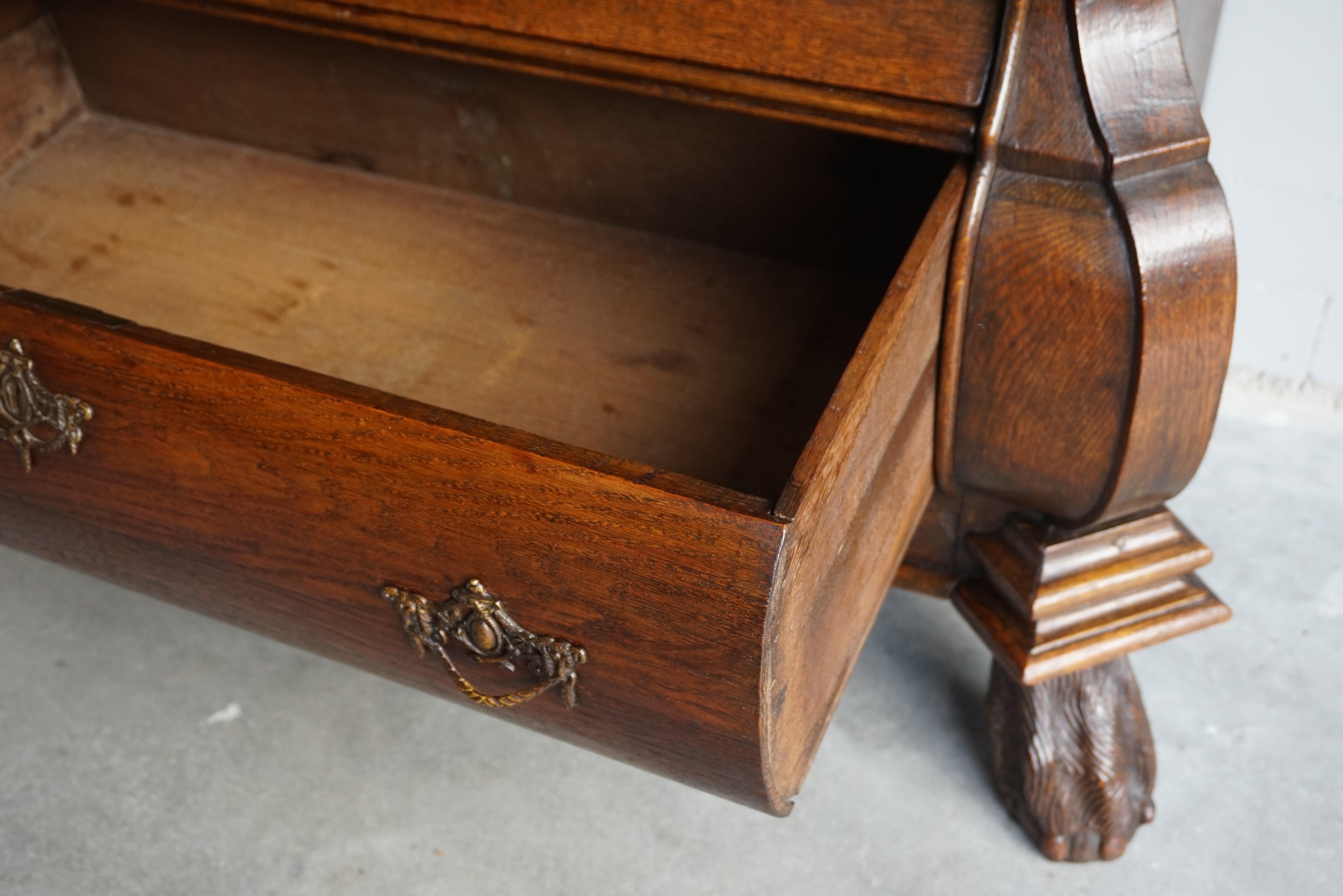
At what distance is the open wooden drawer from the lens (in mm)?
646

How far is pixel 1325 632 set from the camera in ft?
3.87

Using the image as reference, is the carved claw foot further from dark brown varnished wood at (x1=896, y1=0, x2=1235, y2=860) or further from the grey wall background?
the grey wall background

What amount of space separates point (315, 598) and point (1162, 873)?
69 cm

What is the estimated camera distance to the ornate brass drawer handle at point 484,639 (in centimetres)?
69

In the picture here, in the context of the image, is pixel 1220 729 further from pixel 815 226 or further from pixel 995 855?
pixel 815 226

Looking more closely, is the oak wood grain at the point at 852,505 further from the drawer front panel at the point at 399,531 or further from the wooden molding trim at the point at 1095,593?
the wooden molding trim at the point at 1095,593

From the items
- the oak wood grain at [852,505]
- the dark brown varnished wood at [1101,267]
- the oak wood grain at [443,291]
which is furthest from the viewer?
the oak wood grain at [443,291]

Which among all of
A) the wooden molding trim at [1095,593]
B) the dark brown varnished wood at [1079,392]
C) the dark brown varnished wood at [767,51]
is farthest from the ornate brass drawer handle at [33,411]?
the wooden molding trim at [1095,593]

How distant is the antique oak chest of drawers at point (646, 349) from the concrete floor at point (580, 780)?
8 centimetres

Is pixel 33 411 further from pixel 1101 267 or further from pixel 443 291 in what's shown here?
pixel 1101 267

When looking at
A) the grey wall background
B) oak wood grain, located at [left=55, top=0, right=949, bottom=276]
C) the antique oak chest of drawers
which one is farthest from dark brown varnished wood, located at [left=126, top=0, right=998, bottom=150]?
the grey wall background

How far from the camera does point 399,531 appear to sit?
69 centimetres

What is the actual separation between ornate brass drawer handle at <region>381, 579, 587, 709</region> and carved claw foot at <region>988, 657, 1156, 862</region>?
459 millimetres

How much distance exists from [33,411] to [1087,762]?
2.60ft
